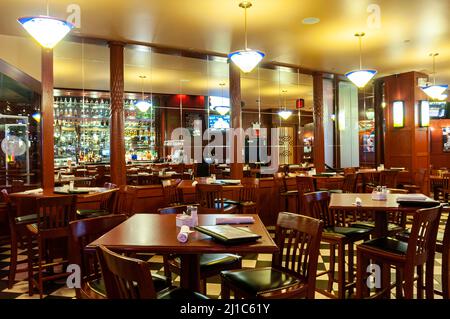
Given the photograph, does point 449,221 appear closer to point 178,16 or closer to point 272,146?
point 178,16

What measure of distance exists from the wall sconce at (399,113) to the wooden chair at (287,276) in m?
8.77

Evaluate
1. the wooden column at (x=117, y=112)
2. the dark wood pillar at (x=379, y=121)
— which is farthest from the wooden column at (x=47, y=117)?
the dark wood pillar at (x=379, y=121)

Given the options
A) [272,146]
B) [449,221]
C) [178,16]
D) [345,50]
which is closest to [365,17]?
[345,50]

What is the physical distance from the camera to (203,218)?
113 inches

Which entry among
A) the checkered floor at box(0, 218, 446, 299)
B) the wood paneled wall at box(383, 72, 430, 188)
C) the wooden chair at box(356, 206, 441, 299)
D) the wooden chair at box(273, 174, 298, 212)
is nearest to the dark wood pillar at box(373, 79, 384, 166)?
the wood paneled wall at box(383, 72, 430, 188)

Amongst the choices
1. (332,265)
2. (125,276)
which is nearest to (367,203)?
(332,265)

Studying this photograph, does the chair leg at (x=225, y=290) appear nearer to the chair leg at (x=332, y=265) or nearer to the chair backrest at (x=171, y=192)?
the chair leg at (x=332, y=265)

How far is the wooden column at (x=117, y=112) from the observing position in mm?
6484

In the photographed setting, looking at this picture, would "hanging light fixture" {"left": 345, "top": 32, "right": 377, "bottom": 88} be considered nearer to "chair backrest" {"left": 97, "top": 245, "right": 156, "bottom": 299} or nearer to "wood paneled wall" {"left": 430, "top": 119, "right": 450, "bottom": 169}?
"chair backrest" {"left": 97, "top": 245, "right": 156, "bottom": 299}

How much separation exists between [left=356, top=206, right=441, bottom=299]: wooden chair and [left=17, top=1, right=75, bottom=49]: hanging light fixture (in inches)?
145

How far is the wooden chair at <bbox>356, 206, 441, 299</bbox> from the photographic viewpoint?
2.57 meters

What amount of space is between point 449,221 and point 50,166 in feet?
17.4

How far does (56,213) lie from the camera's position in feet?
11.9

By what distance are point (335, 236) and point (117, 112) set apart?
4.63 meters
